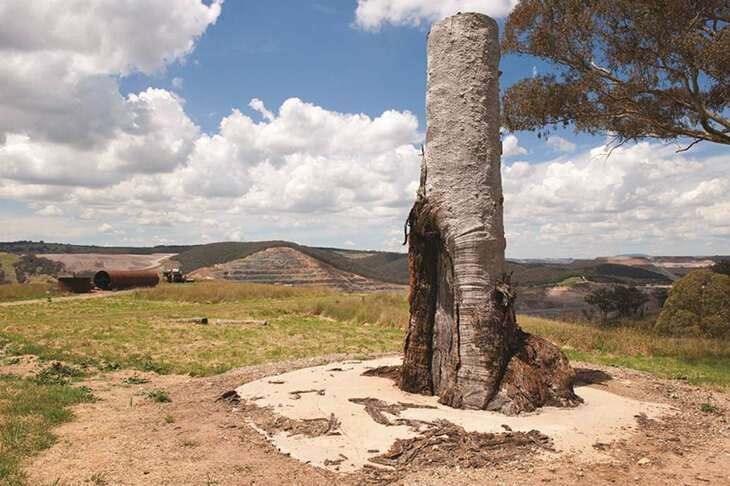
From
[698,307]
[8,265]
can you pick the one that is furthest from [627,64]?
[8,265]

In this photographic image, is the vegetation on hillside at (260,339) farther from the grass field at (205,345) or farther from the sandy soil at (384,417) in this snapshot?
the sandy soil at (384,417)

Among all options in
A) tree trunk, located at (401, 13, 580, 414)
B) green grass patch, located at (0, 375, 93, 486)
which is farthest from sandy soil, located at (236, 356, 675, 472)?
green grass patch, located at (0, 375, 93, 486)

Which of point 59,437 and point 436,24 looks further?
point 436,24

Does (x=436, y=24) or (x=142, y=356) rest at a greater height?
(x=436, y=24)

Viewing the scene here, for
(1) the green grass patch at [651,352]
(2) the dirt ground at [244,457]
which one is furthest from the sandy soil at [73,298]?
(1) the green grass patch at [651,352]

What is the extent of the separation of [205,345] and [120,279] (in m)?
27.3

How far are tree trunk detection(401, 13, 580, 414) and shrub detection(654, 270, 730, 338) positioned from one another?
36.2ft

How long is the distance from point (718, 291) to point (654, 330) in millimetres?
2160

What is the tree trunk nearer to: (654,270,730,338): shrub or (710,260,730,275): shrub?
(654,270,730,338): shrub

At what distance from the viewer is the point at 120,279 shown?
38.1 m

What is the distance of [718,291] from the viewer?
16047 millimetres

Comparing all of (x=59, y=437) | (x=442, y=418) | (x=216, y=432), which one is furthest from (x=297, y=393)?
(x=59, y=437)

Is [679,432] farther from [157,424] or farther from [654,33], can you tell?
[654,33]

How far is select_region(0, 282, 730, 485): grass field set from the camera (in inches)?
294
